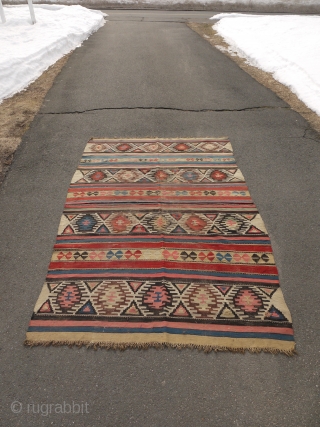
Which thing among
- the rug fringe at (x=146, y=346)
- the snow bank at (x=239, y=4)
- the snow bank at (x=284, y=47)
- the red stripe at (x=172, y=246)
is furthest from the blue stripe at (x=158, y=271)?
the snow bank at (x=239, y=4)

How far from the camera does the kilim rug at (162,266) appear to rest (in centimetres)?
261

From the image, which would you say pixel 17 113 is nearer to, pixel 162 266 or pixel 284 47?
pixel 162 266

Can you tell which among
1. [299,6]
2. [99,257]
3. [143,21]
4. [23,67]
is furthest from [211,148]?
[299,6]

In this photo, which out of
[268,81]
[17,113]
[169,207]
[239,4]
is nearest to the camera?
[169,207]

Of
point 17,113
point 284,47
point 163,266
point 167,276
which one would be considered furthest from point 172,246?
point 284,47

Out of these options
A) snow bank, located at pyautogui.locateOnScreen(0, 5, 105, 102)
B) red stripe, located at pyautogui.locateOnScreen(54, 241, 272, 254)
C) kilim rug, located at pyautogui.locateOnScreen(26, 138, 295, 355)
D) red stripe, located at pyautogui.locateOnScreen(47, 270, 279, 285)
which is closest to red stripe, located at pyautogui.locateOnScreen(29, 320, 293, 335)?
kilim rug, located at pyautogui.locateOnScreen(26, 138, 295, 355)

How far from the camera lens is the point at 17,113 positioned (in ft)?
18.8

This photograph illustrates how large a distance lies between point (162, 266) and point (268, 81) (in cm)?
602

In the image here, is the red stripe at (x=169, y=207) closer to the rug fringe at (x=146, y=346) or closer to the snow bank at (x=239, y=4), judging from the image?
the rug fringe at (x=146, y=346)

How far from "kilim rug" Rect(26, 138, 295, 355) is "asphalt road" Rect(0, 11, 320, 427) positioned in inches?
4.7

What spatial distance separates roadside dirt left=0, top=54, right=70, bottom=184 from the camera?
15.6ft

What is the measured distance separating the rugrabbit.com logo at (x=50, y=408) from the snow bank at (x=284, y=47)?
240 inches

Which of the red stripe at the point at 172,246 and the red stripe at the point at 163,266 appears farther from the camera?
the red stripe at the point at 172,246

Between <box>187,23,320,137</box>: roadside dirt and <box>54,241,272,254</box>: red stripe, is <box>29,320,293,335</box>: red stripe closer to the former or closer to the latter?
<box>54,241,272,254</box>: red stripe
